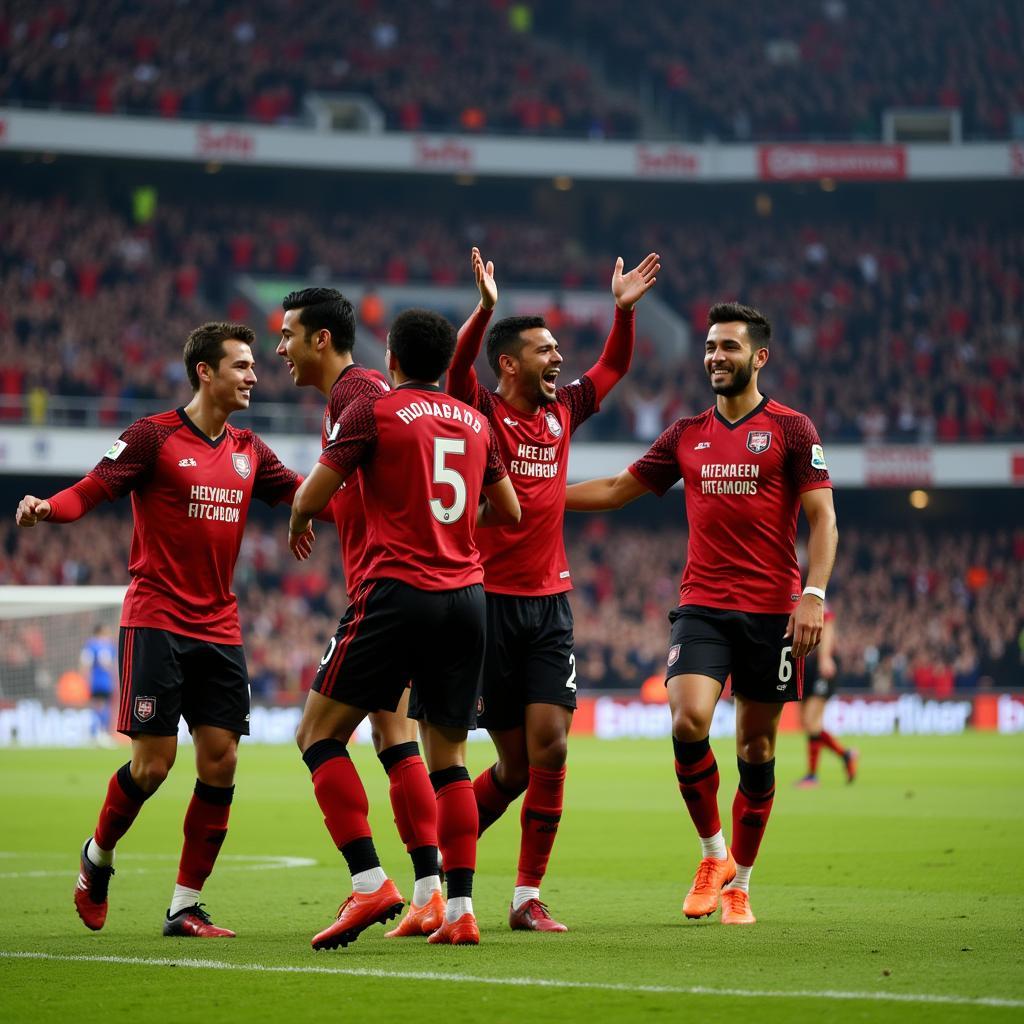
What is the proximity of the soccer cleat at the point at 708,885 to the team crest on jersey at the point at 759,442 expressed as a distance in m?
1.83

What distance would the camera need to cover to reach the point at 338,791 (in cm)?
673

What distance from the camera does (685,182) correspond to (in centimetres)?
4550

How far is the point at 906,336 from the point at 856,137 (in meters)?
5.83

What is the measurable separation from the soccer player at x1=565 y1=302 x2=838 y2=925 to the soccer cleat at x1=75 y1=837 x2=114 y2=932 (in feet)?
8.33

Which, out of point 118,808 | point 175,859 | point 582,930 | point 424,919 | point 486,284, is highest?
point 486,284

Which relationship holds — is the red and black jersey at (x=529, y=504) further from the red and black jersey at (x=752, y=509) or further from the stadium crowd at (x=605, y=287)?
the stadium crowd at (x=605, y=287)

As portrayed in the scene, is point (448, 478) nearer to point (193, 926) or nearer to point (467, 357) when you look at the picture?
point (467, 357)

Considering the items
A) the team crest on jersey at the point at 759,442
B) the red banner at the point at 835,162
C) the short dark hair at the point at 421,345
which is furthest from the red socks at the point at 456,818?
the red banner at the point at 835,162

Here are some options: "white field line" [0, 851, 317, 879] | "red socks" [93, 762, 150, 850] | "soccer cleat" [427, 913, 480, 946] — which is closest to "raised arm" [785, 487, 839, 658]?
"soccer cleat" [427, 913, 480, 946]

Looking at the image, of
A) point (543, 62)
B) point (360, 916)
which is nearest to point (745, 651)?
point (360, 916)

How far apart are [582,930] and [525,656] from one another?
47.1 inches

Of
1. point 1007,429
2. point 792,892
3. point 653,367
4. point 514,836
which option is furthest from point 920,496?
point 792,892

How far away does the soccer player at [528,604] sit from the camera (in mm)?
7676

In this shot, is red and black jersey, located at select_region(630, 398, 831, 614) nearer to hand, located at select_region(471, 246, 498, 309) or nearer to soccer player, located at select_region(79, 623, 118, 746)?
hand, located at select_region(471, 246, 498, 309)
